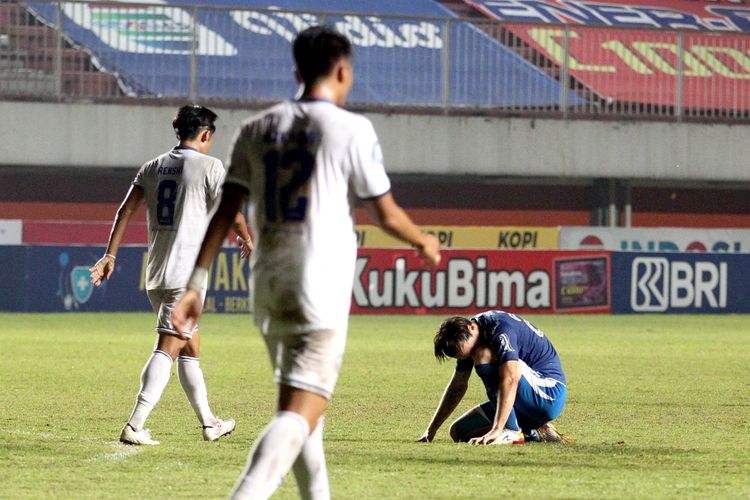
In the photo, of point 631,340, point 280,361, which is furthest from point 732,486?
point 631,340

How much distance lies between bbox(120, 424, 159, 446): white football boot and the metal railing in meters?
19.4

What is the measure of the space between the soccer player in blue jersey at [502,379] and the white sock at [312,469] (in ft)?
10.0

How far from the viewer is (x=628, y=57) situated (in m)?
30.5

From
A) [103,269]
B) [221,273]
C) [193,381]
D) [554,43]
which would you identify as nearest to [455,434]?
[193,381]

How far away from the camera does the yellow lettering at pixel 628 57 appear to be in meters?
30.4

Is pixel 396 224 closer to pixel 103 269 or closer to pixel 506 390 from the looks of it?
pixel 506 390

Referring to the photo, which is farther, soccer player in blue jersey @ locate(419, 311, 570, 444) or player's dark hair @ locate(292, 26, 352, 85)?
soccer player in blue jersey @ locate(419, 311, 570, 444)

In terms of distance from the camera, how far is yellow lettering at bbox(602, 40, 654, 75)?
30.4m

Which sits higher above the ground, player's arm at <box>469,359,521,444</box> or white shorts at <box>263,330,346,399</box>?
white shorts at <box>263,330,346,399</box>

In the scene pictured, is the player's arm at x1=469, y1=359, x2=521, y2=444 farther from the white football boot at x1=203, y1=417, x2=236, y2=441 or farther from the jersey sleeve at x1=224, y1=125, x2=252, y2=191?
the jersey sleeve at x1=224, y1=125, x2=252, y2=191

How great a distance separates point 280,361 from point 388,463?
118 inches

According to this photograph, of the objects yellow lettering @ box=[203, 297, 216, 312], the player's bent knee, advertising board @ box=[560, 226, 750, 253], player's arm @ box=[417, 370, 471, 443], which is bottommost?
yellow lettering @ box=[203, 297, 216, 312]

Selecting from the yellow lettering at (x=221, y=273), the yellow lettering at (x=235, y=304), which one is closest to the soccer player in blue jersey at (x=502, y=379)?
the yellow lettering at (x=221, y=273)

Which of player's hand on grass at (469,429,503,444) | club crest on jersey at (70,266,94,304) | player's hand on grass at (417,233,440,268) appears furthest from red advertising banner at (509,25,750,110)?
player's hand on grass at (417,233,440,268)
